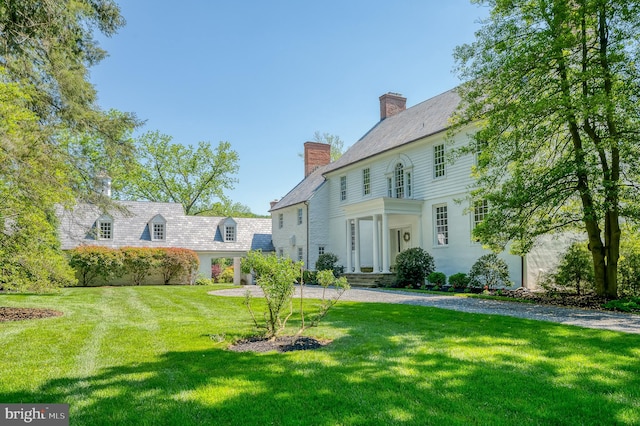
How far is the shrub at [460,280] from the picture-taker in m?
16.2

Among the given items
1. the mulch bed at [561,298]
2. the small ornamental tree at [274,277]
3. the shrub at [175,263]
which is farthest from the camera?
the shrub at [175,263]

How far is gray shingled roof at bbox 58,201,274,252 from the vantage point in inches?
1164

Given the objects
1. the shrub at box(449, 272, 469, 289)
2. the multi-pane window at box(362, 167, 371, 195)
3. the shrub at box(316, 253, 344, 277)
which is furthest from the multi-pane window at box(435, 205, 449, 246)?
the shrub at box(316, 253, 344, 277)

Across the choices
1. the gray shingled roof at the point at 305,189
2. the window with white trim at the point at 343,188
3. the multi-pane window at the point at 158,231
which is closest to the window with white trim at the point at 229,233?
the gray shingled roof at the point at 305,189

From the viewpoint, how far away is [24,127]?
33.0 ft

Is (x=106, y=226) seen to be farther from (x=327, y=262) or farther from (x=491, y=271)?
(x=491, y=271)

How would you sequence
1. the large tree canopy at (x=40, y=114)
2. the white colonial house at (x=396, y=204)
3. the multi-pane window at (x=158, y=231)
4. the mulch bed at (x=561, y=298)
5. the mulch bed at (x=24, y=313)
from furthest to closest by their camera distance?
the multi-pane window at (x=158, y=231)
the white colonial house at (x=396, y=204)
the mulch bed at (x=561, y=298)
the mulch bed at (x=24, y=313)
the large tree canopy at (x=40, y=114)

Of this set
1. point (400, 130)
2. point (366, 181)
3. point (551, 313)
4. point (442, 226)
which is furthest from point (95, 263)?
point (551, 313)

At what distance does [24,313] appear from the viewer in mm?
10242

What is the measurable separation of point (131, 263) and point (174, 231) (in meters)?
5.73

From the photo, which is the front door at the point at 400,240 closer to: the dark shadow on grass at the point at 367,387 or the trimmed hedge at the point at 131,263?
the trimmed hedge at the point at 131,263

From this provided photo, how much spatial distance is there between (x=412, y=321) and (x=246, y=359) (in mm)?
4034

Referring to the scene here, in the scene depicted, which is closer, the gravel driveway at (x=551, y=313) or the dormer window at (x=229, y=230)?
the gravel driveway at (x=551, y=313)

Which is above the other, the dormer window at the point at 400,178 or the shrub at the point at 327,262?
the dormer window at the point at 400,178
